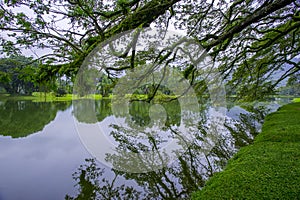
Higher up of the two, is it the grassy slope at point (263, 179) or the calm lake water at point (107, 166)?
the grassy slope at point (263, 179)

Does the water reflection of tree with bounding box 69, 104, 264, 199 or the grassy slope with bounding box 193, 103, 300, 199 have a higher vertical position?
the grassy slope with bounding box 193, 103, 300, 199

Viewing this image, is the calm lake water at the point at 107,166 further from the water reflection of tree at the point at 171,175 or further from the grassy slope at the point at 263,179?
the grassy slope at the point at 263,179

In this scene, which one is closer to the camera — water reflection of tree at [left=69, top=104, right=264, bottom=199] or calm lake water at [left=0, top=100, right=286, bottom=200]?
water reflection of tree at [left=69, top=104, right=264, bottom=199]

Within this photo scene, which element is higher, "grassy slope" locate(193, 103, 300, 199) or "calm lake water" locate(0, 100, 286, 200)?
"grassy slope" locate(193, 103, 300, 199)

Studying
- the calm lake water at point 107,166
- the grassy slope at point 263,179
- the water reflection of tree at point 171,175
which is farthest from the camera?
the calm lake water at point 107,166

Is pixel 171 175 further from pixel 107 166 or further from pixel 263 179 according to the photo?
pixel 263 179

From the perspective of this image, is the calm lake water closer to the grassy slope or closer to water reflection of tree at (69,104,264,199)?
water reflection of tree at (69,104,264,199)

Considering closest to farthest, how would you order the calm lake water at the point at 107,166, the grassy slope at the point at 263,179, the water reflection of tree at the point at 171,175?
1. the grassy slope at the point at 263,179
2. the water reflection of tree at the point at 171,175
3. the calm lake water at the point at 107,166

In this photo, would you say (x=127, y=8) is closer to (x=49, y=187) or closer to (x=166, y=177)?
(x=166, y=177)

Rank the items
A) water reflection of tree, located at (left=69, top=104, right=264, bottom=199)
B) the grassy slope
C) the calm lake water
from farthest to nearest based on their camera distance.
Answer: the calm lake water < water reflection of tree, located at (left=69, top=104, right=264, bottom=199) < the grassy slope

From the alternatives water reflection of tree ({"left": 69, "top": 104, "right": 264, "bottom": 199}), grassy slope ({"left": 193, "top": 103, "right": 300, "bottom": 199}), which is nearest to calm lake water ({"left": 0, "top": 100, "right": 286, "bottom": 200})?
water reflection of tree ({"left": 69, "top": 104, "right": 264, "bottom": 199})

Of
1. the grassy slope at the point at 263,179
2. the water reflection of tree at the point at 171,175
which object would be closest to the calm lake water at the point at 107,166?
the water reflection of tree at the point at 171,175

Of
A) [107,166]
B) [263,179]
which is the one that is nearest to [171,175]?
[107,166]

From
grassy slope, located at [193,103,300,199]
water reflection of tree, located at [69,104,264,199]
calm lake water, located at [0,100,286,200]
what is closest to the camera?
grassy slope, located at [193,103,300,199]
